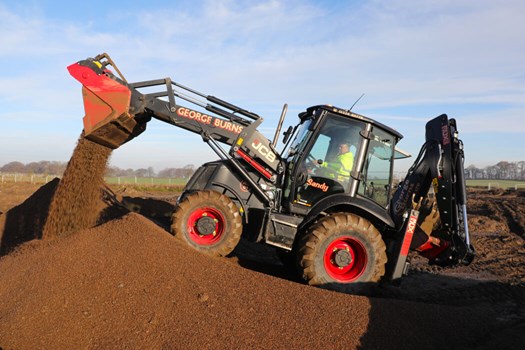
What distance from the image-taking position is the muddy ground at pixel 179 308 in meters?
4.15

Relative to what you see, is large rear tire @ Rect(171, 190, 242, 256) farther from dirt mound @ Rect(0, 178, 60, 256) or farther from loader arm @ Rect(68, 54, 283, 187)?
dirt mound @ Rect(0, 178, 60, 256)

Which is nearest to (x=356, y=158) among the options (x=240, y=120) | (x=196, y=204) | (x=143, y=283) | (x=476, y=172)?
(x=240, y=120)

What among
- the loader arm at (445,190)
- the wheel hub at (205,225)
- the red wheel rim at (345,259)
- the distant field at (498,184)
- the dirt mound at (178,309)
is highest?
the distant field at (498,184)

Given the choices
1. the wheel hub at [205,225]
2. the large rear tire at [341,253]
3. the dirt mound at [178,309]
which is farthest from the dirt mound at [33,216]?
the large rear tire at [341,253]

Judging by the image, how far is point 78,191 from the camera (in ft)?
23.4

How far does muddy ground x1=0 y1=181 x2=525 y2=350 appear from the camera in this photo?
13.6ft

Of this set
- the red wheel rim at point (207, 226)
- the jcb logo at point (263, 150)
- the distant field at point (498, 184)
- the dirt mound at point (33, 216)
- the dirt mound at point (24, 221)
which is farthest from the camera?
the distant field at point (498, 184)

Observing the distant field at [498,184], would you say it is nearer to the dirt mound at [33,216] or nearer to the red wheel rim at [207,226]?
the dirt mound at [33,216]

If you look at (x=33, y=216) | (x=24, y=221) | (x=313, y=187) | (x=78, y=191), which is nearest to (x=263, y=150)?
(x=313, y=187)

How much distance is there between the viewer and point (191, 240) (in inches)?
252

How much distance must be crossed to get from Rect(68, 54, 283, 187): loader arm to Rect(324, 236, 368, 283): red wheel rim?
1386 mm

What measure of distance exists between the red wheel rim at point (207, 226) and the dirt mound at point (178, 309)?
0.74 metres

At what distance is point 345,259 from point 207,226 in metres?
1.97

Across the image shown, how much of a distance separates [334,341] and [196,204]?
292 centimetres
